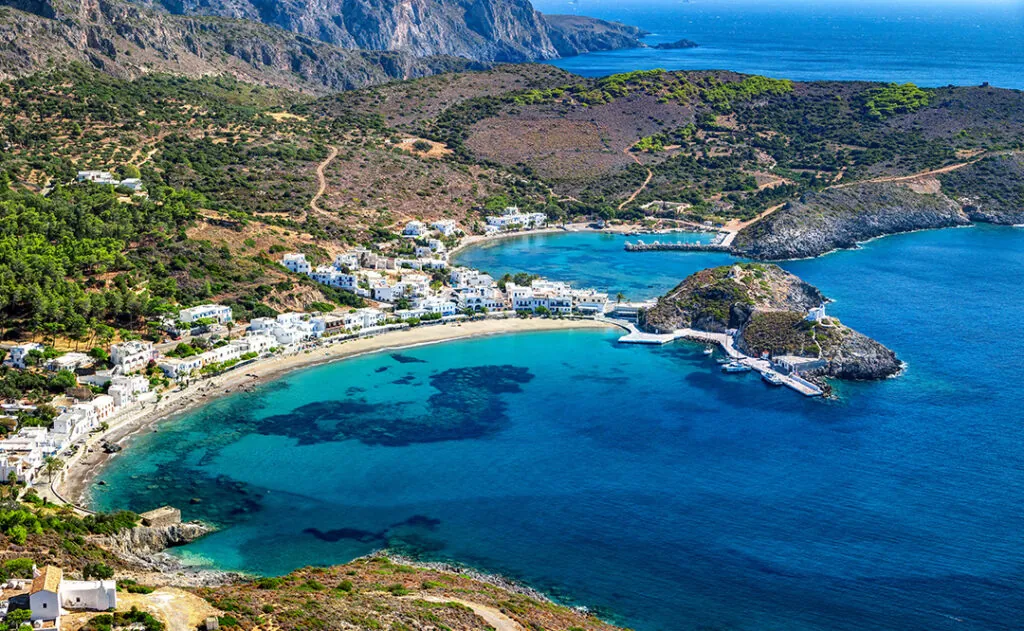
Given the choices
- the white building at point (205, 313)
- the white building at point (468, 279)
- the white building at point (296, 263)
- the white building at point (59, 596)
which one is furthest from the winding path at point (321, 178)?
the white building at point (59, 596)

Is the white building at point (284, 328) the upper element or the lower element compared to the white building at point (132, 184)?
lower

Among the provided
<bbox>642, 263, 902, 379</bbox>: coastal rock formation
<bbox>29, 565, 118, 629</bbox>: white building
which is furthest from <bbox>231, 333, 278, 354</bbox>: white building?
<bbox>29, 565, 118, 629</bbox>: white building

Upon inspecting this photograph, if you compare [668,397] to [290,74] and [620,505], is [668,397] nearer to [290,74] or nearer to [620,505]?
[620,505]

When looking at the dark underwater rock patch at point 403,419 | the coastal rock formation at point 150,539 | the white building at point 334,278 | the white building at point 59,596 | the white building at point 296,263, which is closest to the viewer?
the white building at point 59,596

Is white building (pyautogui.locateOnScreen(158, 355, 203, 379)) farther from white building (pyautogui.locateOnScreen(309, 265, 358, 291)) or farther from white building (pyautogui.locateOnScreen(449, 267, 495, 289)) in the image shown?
white building (pyautogui.locateOnScreen(449, 267, 495, 289))

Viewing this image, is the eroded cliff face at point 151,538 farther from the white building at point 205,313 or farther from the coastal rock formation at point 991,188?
the coastal rock formation at point 991,188
